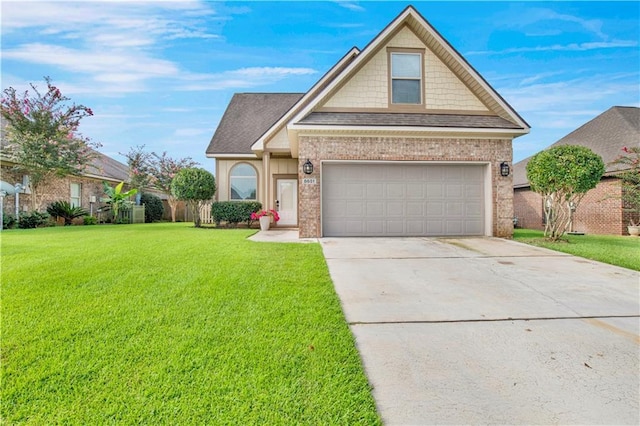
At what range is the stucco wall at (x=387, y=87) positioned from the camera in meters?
9.95

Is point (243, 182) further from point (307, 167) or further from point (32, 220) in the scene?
point (32, 220)

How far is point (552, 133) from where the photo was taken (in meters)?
20.3

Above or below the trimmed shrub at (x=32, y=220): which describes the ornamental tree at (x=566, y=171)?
above

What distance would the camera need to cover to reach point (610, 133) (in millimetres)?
15859

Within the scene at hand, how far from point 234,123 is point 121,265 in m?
12.6

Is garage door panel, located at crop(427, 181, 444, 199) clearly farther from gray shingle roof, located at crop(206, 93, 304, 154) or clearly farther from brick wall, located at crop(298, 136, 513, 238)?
Answer: gray shingle roof, located at crop(206, 93, 304, 154)

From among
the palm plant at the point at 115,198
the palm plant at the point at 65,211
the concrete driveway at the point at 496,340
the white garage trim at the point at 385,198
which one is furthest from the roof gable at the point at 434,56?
the palm plant at the point at 115,198

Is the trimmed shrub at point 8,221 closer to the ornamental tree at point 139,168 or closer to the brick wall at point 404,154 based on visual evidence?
the ornamental tree at point 139,168

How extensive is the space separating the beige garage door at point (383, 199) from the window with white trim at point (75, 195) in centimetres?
1576

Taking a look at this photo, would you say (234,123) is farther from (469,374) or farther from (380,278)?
(469,374)

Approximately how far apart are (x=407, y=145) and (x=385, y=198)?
1.77 meters

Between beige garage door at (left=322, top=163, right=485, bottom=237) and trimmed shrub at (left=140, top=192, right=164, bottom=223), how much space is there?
15967 mm

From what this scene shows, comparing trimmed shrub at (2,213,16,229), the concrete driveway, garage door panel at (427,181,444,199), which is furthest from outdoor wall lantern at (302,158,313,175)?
trimmed shrub at (2,213,16,229)

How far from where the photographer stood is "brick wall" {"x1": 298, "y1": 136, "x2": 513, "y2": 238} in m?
9.69
